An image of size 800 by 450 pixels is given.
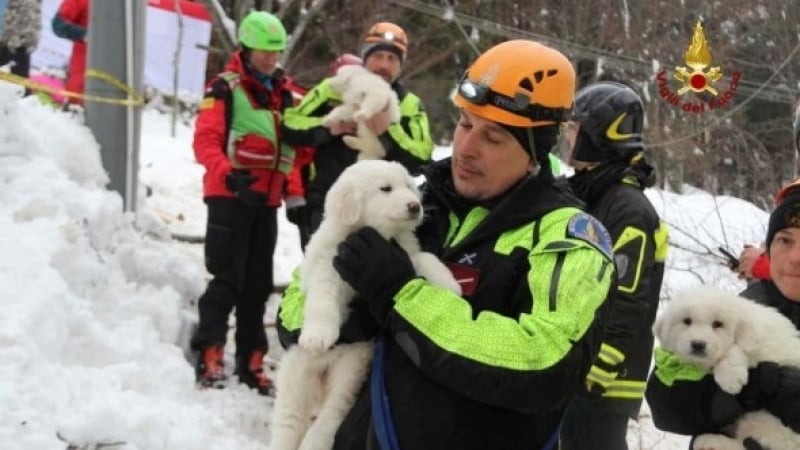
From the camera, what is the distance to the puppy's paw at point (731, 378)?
2.99 metres

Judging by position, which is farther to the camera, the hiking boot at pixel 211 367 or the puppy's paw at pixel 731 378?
the hiking boot at pixel 211 367

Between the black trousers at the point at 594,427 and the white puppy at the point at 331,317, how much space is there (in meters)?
1.53

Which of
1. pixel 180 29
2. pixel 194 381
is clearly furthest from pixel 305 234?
pixel 180 29

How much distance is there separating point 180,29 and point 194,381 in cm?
1312

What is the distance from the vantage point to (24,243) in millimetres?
5324

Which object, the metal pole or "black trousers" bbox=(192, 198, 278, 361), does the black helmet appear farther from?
the metal pole

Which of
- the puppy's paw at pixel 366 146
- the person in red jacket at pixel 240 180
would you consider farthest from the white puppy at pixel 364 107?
the person in red jacket at pixel 240 180

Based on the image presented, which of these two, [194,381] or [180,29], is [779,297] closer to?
[194,381]

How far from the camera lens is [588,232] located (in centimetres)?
241

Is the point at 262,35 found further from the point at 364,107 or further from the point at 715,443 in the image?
the point at 715,443

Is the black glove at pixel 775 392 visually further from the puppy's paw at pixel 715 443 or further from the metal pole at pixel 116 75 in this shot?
the metal pole at pixel 116 75

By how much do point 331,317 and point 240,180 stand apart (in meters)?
3.63

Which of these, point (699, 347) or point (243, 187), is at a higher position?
point (699, 347)

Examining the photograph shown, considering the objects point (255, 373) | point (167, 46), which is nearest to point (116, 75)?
point (255, 373)
